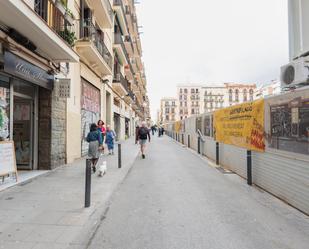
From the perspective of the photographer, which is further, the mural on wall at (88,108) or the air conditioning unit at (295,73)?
the mural on wall at (88,108)

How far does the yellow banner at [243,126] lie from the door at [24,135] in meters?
6.98

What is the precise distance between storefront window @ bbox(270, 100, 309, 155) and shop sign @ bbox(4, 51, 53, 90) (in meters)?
6.51

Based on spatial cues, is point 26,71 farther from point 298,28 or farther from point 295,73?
point 298,28

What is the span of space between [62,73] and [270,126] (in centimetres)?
762

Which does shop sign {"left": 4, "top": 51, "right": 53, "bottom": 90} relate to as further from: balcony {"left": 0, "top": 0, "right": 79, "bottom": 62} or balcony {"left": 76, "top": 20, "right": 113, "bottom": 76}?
balcony {"left": 76, "top": 20, "right": 113, "bottom": 76}

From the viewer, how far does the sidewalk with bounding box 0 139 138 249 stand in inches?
126

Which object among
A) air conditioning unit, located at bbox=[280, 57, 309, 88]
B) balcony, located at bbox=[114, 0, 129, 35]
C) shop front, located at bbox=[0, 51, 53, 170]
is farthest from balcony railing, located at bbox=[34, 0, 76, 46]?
balcony, located at bbox=[114, 0, 129, 35]

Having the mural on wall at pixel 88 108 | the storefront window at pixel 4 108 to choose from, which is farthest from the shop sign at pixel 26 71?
the mural on wall at pixel 88 108

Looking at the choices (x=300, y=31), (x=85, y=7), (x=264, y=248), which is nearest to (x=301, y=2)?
(x=300, y=31)

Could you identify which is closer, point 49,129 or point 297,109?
point 297,109

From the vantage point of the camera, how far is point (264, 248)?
10.0ft

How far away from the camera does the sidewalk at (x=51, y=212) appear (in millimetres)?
3213

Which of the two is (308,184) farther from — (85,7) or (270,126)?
(85,7)

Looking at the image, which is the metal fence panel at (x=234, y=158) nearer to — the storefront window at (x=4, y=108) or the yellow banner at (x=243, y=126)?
the yellow banner at (x=243, y=126)
